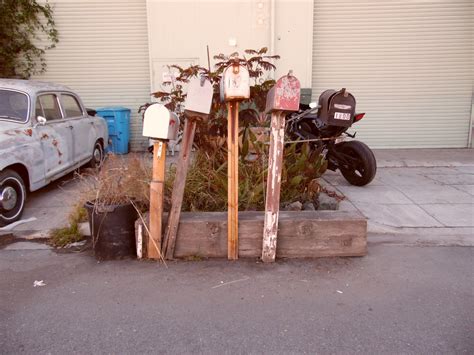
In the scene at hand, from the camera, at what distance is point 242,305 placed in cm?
346

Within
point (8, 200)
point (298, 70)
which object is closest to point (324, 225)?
point (8, 200)

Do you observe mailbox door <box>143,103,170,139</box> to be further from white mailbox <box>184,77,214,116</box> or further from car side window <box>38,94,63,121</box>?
car side window <box>38,94,63,121</box>

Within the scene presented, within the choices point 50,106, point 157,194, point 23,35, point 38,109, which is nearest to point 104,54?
point 23,35

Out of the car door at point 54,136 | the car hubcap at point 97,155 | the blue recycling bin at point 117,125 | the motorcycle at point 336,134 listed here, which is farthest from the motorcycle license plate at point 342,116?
the blue recycling bin at point 117,125

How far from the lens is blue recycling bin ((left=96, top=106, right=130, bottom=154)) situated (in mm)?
9327

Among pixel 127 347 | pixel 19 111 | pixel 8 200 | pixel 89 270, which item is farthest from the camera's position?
pixel 19 111

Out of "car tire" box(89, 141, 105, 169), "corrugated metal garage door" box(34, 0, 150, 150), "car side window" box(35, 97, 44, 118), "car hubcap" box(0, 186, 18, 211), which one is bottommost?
"car hubcap" box(0, 186, 18, 211)

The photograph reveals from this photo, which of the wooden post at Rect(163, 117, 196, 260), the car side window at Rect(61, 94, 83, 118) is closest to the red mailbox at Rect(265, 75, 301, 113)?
the wooden post at Rect(163, 117, 196, 260)

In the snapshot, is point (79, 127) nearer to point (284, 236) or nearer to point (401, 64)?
point (284, 236)

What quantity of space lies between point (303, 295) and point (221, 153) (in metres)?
2.31

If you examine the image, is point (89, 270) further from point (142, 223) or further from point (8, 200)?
point (8, 200)

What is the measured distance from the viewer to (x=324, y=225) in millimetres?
4316

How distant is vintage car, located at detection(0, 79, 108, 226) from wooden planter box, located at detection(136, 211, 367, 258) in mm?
2043

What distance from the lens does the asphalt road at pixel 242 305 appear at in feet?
9.71
